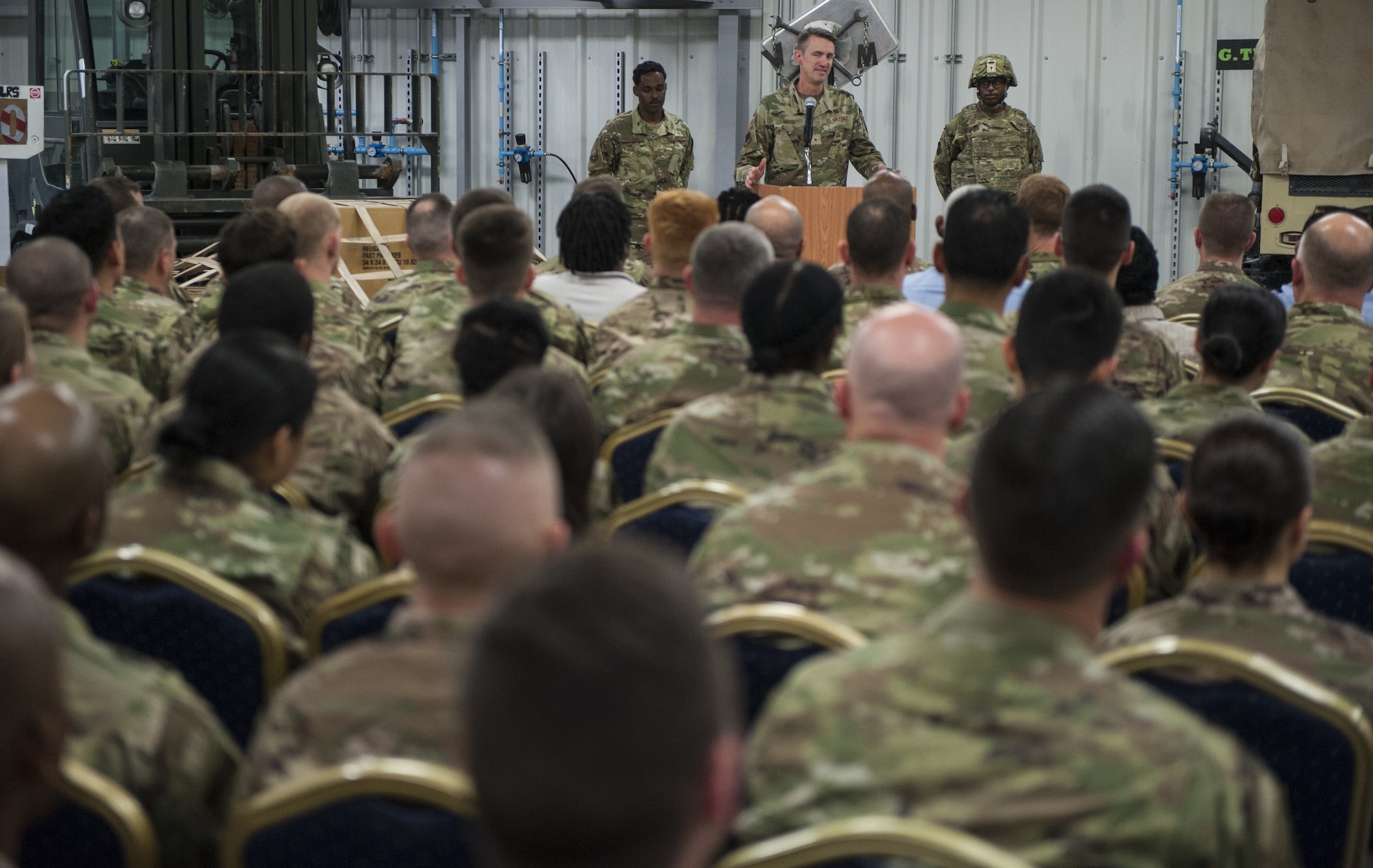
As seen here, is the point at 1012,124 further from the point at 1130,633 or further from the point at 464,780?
the point at 464,780

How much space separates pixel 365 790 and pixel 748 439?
1600mm

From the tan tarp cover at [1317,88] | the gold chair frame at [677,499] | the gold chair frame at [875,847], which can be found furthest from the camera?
the tan tarp cover at [1317,88]

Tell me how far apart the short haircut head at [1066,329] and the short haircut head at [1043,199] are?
2.82 m

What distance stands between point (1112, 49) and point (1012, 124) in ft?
6.69

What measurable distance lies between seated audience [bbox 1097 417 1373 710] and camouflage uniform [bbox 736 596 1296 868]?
1.69 ft

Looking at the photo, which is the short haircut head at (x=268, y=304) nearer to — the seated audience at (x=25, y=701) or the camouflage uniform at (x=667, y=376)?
the camouflage uniform at (x=667, y=376)

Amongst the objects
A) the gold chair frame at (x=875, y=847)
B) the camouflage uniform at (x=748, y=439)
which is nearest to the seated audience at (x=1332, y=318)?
the camouflage uniform at (x=748, y=439)

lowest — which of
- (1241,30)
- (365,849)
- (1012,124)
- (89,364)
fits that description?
(365,849)

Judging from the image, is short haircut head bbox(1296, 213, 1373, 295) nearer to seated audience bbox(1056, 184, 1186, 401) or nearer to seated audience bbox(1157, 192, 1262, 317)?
seated audience bbox(1056, 184, 1186, 401)

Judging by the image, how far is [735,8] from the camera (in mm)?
11484

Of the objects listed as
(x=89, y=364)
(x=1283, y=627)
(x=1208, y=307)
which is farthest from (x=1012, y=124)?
(x=1283, y=627)

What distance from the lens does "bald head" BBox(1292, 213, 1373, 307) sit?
173 inches

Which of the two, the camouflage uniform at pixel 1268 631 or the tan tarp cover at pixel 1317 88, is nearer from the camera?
the camouflage uniform at pixel 1268 631

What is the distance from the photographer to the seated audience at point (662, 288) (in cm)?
459
